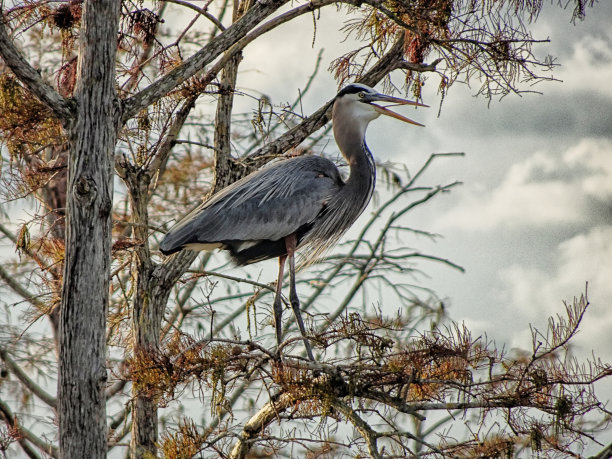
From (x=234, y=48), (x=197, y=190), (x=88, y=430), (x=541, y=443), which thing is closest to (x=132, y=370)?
(x=88, y=430)

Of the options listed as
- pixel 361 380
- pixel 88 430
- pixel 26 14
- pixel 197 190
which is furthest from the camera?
pixel 197 190

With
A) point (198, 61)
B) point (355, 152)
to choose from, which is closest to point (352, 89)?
point (355, 152)

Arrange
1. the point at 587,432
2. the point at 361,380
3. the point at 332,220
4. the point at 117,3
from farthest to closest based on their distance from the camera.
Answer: the point at 332,220
the point at 117,3
the point at 361,380
the point at 587,432

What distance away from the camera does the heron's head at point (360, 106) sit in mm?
6320

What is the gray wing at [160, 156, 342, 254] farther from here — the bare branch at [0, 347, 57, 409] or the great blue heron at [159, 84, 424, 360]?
the bare branch at [0, 347, 57, 409]

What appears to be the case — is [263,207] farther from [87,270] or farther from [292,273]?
[87,270]

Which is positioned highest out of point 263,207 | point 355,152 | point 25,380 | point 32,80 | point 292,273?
point 355,152

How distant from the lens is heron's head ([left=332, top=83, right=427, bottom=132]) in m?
6.32

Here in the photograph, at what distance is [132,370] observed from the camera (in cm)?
443

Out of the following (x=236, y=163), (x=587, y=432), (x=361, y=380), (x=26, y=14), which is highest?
(x=26, y=14)

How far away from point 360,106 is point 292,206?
3.51ft

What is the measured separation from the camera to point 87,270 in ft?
15.7

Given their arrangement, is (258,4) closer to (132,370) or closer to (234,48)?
(234,48)

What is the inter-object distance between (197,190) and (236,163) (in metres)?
4.31
